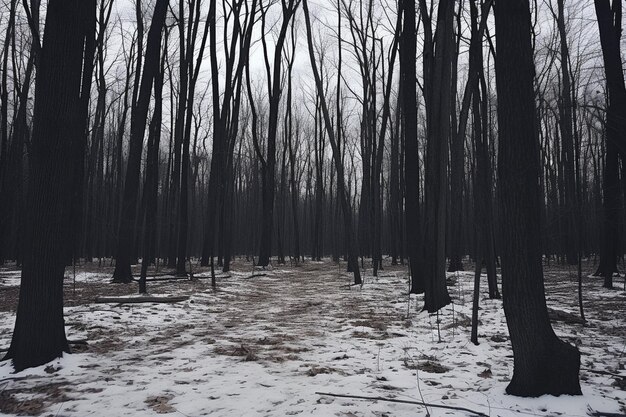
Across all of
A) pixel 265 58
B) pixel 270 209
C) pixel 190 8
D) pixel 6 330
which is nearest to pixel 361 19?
pixel 265 58

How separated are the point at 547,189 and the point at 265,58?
2041 cm

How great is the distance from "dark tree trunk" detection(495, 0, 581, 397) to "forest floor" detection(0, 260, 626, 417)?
8.4 inches

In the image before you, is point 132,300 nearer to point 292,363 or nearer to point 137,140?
point 137,140

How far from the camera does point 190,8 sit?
1372cm

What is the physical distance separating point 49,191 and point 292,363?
300 cm

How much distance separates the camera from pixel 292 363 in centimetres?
397

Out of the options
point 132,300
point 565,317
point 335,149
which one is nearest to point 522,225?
point 565,317

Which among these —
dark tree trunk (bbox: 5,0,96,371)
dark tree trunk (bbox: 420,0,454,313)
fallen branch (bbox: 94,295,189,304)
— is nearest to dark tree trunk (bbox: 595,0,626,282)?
dark tree trunk (bbox: 420,0,454,313)

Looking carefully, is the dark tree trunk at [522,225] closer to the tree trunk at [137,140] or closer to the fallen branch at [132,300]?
the fallen branch at [132,300]

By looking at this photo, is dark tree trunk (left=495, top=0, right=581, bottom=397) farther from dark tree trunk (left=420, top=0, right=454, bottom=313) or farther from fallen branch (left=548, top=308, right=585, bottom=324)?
fallen branch (left=548, top=308, right=585, bottom=324)

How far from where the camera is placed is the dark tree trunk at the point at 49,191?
12.2 ft

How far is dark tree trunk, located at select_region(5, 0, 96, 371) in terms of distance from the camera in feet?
12.2

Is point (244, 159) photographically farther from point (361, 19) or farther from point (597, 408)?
point (597, 408)

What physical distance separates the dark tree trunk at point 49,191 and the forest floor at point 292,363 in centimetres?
28
